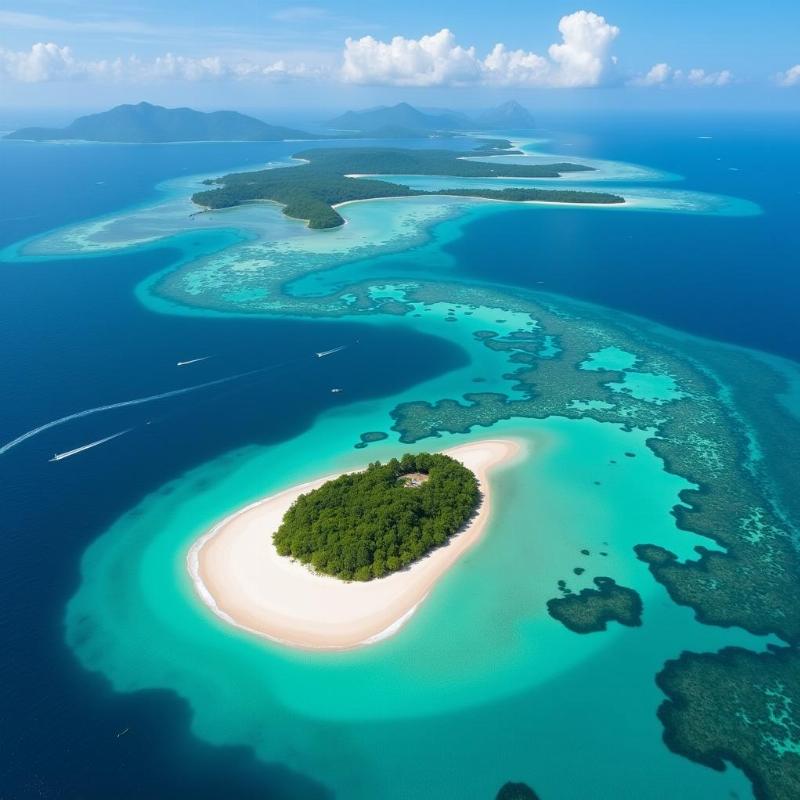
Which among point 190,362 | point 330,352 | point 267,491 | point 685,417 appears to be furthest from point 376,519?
point 190,362

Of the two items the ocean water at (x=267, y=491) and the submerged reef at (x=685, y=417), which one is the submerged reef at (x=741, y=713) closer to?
the submerged reef at (x=685, y=417)

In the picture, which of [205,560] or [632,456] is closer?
[205,560]

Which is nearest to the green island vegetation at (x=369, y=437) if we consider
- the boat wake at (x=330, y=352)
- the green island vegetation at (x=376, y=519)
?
the green island vegetation at (x=376, y=519)

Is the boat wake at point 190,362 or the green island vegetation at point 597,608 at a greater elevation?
the green island vegetation at point 597,608

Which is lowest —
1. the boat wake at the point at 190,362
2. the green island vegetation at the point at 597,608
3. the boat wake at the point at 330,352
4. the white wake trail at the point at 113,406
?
the boat wake at the point at 330,352

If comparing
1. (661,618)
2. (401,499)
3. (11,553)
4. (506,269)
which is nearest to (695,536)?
(661,618)

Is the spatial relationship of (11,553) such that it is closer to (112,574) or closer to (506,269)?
(112,574)

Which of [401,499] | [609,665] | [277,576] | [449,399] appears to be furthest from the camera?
[449,399]
